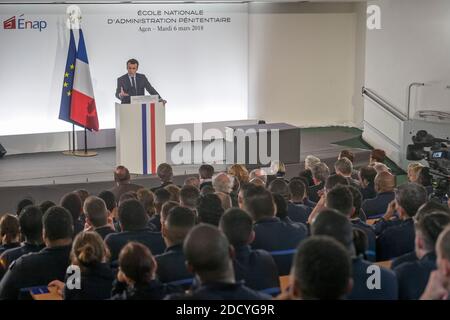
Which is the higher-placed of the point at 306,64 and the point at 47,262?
the point at 306,64

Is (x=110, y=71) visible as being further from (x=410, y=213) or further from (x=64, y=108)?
(x=410, y=213)

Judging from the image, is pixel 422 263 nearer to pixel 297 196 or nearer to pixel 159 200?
pixel 297 196

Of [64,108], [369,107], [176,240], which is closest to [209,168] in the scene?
[176,240]

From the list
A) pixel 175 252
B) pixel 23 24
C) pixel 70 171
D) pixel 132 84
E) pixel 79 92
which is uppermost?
pixel 23 24

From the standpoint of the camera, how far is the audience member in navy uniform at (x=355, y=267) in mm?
3490

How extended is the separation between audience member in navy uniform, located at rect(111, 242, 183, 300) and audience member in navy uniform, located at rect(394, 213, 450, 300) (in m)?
1.17

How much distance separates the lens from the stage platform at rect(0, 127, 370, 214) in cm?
924

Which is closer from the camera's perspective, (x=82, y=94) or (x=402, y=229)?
(x=402, y=229)

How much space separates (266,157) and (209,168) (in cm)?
285

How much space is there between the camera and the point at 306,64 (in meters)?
14.4

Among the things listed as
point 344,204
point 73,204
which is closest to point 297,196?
point 344,204

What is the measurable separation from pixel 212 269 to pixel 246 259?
88 centimetres

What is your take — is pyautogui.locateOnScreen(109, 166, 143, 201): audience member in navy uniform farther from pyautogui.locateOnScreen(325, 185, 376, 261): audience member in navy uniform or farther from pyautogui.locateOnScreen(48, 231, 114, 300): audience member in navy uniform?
pyautogui.locateOnScreen(48, 231, 114, 300): audience member in navy uniform

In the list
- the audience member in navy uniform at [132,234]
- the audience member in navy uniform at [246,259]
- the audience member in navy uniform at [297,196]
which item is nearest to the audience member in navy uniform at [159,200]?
the audience member in navy uniform at [132,234]
